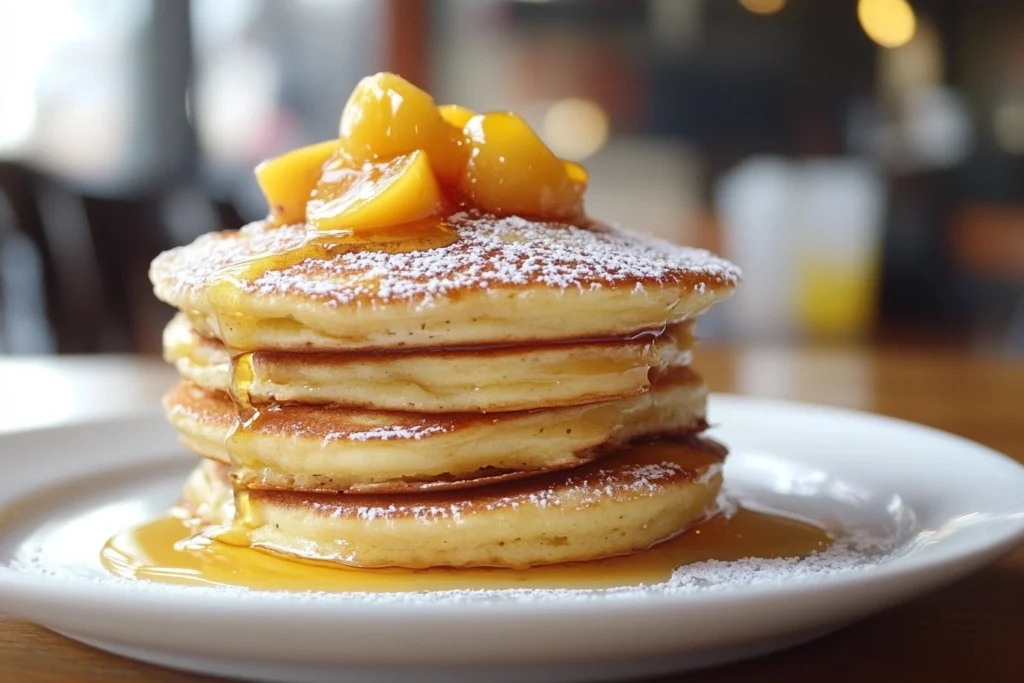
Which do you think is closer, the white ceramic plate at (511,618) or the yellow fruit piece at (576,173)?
the white ceramic plate at (511,618)

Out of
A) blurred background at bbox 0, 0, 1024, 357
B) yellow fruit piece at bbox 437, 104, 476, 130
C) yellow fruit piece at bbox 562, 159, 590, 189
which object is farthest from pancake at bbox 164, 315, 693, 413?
blurred background at bbox 0, 0, 1024, 357

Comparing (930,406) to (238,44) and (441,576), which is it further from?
(238,44)

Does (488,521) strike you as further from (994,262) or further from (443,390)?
(994,262)

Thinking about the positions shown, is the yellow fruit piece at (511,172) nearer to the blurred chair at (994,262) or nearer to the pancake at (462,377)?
the pancake at (462,377)

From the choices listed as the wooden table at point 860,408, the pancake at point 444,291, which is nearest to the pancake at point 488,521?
the pancake at point 444,291

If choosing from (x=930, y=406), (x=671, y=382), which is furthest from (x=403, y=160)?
(x=930, y=406)

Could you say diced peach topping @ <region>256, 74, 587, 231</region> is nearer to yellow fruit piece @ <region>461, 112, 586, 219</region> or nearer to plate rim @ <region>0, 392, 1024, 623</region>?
yellow fruit piece @ <region>461, 112, 586, 219</region>
